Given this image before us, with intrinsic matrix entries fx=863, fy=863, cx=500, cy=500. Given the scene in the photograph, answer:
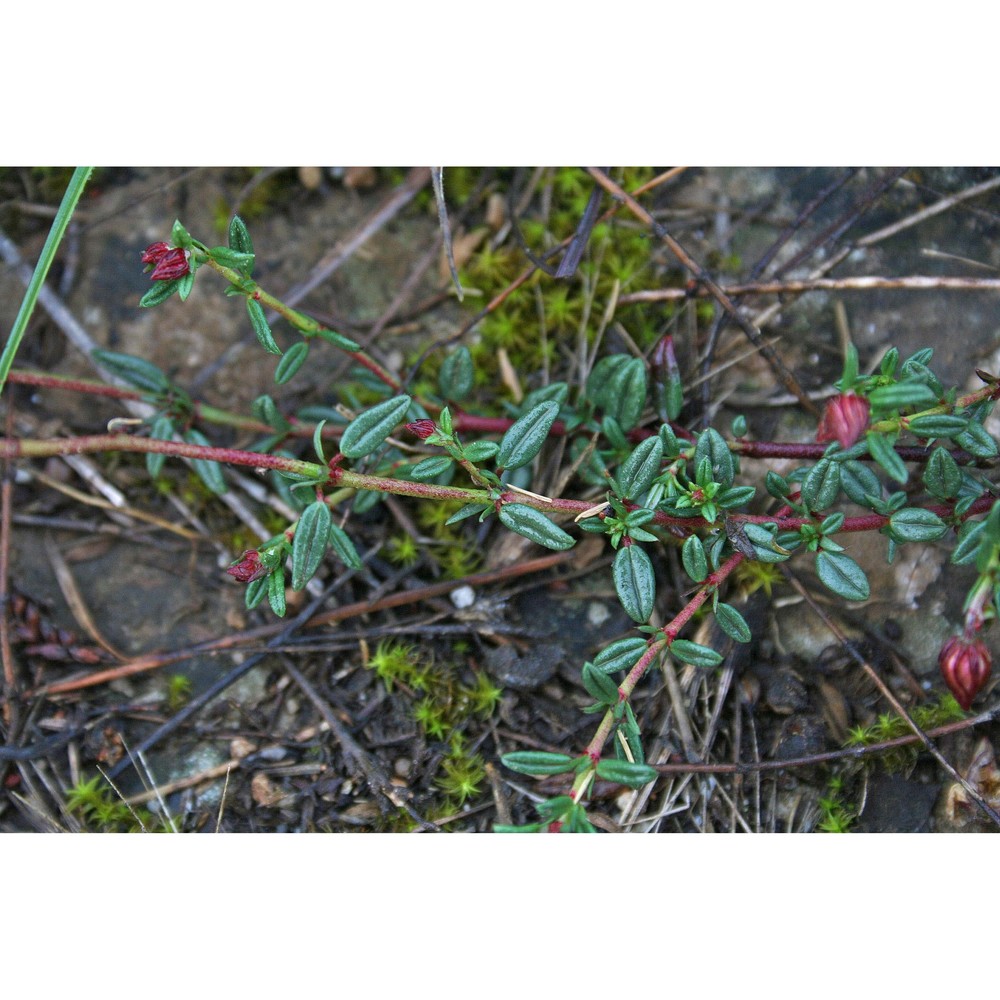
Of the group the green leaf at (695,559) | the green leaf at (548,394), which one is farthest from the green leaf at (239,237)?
the green leaf at (695,559)

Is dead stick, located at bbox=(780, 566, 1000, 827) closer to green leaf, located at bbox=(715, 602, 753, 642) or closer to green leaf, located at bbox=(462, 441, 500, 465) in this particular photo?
green leaf, located at bbox=(715, 602, 753, 642)

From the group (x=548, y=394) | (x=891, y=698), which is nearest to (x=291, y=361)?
(x=548, y=394)

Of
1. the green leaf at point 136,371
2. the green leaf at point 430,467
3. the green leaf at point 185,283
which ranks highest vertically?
the green leaf at point 185,283

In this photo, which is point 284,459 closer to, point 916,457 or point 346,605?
point 346,605

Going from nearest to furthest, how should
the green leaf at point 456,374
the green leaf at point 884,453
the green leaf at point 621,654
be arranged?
the green leaf at point 884,453 → the green leaf at point 621,654 → the green leaf at point 456,374

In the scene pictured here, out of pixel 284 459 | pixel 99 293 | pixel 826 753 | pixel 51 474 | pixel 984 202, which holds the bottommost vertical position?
pixel 826 753

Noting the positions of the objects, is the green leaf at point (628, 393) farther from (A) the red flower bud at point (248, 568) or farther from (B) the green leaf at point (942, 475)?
(A) the red flower bud at point (248, 568)

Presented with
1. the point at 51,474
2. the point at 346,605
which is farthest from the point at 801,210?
the point at 51,474
